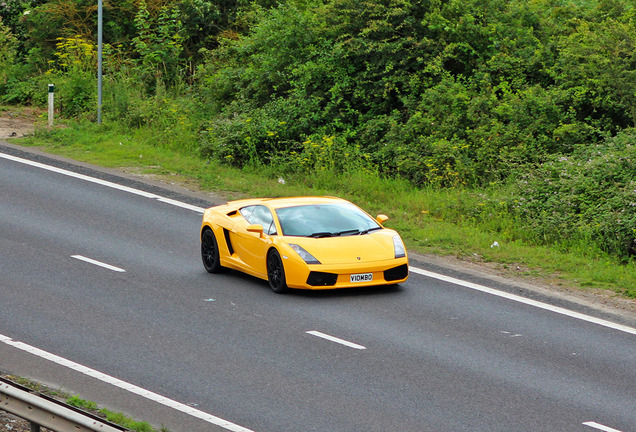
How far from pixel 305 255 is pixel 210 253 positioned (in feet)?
7.23

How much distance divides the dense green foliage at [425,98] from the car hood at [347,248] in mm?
4329

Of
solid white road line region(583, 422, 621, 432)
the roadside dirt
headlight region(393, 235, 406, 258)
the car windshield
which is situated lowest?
solid white road line region(583, 422, 621, 432)

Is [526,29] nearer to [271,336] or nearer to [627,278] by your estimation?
[627,278]

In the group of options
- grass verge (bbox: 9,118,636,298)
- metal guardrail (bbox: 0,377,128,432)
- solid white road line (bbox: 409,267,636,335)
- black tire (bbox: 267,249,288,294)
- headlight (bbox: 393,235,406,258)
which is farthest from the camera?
grass verge (bbox: 9,118,636,298)

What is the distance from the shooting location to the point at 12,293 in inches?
524

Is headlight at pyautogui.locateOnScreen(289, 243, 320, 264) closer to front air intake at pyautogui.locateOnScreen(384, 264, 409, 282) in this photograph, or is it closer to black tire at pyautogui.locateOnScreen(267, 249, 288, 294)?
black tire at pyautogui.locateOnScreen(267, 249, 288, 294)

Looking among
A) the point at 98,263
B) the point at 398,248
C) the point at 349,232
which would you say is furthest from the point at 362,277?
the point at 98,263

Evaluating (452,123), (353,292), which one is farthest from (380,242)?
(452,123)

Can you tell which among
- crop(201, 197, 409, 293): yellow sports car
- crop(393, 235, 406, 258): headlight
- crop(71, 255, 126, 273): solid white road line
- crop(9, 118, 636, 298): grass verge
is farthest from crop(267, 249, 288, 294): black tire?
crop(9, 118, 636, 298): grass verge

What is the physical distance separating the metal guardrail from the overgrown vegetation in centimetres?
943

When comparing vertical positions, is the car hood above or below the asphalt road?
above

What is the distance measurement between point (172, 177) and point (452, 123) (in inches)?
241

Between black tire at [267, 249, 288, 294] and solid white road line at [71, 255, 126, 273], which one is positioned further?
solid white road line at [71, 255, 126, 273]

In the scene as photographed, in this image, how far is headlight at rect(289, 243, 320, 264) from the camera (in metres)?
13.2
